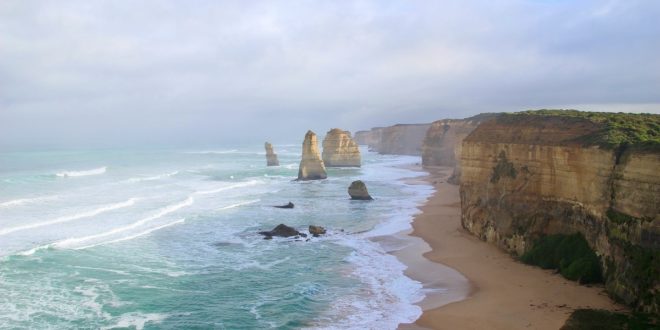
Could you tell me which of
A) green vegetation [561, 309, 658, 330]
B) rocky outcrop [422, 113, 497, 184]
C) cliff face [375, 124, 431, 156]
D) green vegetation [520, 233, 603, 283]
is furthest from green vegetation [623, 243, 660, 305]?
cliff face [375, 124, 431, 156]

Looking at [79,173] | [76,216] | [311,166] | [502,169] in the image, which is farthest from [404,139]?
[502,169]

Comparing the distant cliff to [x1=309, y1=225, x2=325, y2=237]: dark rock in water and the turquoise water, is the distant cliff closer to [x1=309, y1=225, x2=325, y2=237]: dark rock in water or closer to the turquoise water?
the turquoise water

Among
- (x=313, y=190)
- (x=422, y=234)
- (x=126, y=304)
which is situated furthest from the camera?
(x=313, y=190)

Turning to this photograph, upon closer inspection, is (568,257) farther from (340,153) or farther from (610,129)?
(340,153)

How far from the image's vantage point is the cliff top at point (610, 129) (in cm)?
2055

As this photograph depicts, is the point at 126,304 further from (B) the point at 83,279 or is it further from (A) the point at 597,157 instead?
(A) the point at 597,157

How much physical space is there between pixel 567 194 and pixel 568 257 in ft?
9.34

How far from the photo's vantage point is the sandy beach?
18297 millimetres

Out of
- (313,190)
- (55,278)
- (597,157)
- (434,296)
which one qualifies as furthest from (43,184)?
(597,157)

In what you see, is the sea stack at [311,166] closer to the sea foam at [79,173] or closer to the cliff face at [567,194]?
the sea foam at [79,173]

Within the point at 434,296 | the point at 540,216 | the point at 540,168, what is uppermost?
the point at 540,168

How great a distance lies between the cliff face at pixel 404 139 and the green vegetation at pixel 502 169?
10704 cm

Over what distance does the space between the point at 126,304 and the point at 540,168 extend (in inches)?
769

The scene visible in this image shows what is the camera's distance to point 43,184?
195ft
